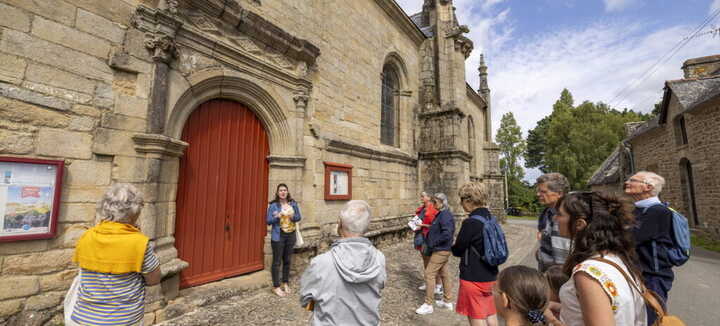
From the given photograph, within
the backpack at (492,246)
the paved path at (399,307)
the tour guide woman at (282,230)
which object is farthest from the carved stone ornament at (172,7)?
the backpack at (492,246)

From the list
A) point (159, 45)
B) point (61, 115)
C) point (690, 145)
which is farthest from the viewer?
point (690, 145)

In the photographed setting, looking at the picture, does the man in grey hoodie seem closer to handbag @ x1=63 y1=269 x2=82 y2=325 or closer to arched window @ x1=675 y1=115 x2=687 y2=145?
handbag @ x1=63 y1=269 x2=82 y2=325

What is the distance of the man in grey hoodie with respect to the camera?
1.54m

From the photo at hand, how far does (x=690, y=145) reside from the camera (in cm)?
1017

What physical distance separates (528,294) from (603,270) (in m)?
0.32

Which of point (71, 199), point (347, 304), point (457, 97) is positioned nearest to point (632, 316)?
point (347, 304)

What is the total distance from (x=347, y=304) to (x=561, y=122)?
2838 cm

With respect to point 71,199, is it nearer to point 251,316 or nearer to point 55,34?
point 55,34

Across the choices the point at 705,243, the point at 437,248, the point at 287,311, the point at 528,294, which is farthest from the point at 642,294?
the point at 705,243

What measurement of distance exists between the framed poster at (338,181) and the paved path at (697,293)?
4.40 m

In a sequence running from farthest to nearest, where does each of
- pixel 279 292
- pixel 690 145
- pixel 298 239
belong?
pixel 690 145
pixel 298 239
pixel 279 292

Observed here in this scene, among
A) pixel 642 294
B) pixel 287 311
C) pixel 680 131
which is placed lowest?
pixel 287 311

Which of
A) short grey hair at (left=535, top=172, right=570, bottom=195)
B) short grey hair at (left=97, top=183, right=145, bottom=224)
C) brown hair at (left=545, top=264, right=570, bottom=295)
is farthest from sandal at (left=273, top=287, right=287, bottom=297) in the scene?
short grey hair at (left=535, top=172, right=570, bottom=195)

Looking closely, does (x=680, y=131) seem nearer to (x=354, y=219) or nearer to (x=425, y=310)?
(x=425, y=310)
